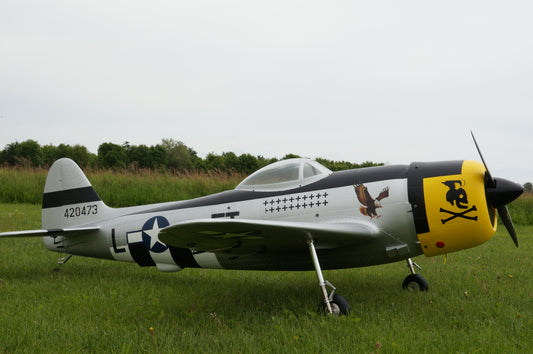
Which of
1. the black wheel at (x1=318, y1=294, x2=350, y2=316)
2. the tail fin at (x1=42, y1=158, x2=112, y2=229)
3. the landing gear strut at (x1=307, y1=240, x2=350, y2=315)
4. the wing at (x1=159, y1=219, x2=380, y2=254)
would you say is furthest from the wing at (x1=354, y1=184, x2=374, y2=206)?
the tail fin at (x1=42, y1=158, x2=112, y2=229)

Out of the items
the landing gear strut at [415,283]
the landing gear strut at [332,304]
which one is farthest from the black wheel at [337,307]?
the landing gear strut at [415,283]

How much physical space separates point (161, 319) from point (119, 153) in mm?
78665

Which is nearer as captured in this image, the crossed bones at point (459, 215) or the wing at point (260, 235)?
the wing at point (260, 235)

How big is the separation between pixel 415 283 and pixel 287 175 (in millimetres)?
2395

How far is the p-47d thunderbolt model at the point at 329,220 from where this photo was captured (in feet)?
14.0

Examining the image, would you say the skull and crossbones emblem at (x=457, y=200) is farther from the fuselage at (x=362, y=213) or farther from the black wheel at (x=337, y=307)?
the black wheel at (x=337, y=307)

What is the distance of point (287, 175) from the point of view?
5.21m

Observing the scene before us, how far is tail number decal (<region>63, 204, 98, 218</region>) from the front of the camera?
265 inches

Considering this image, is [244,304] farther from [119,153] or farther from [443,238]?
[119,153]

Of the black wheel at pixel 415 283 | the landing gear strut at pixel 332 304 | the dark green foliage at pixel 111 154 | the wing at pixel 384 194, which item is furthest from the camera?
the dark green foliage at pixel 111 154

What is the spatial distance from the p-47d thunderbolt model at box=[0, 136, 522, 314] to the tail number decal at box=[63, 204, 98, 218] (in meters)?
1.05

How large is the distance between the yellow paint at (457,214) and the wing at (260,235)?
25.4 inches

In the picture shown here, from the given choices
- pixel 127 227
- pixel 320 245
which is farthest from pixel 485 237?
pixel 127 227

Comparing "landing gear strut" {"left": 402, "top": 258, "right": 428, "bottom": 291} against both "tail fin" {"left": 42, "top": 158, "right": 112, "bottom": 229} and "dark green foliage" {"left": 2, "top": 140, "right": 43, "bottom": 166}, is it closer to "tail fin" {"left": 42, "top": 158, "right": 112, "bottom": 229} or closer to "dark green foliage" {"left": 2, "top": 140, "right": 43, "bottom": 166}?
"tail fin" {"left": 42, "top": 158, "right": 112, "bottom": 229}
